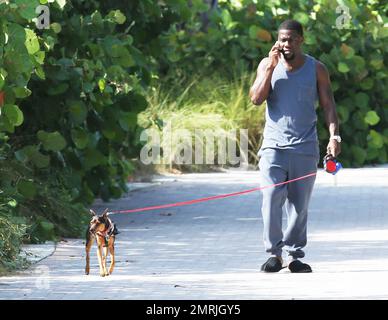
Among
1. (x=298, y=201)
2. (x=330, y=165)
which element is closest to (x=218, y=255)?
(x=298, y=201)

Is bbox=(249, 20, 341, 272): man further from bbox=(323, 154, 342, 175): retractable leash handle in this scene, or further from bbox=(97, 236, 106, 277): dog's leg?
bbox=(97, 236, 106, 277): dog's leg

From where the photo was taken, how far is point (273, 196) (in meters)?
9.38

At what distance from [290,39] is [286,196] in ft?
3.76

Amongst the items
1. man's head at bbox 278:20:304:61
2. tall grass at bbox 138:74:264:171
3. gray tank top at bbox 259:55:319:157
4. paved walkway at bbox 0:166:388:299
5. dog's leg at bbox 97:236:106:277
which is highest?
man's head at bbox 278:20:304:61

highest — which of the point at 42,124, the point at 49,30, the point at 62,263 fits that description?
the point at 49,30

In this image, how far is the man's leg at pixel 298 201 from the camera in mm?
9406

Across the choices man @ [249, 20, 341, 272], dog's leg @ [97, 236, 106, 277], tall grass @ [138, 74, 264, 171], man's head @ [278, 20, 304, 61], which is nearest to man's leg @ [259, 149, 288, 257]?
man @ [249, 20, 341, 272]

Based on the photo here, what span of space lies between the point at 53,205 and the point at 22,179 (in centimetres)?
62

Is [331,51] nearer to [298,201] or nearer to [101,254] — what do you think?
[298,201]

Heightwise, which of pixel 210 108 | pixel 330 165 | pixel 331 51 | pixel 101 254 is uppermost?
pixel 331 51

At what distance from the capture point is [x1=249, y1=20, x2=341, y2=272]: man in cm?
938

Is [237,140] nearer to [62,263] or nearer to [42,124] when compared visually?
[42,124]
